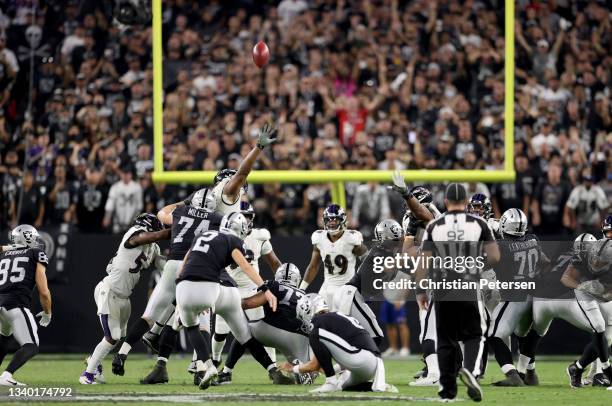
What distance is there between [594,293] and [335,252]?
277 centimetres

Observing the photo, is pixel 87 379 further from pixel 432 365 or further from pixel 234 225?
pixel 432 365

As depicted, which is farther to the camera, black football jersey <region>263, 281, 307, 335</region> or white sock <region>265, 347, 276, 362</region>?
white sock <region>265, 347, 276, 362</region>

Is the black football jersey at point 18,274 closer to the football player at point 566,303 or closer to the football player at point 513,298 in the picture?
the football player at point 513,298

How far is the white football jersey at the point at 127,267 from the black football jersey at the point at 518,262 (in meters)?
3.52

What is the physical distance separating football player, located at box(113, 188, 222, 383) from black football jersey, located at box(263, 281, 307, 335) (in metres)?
0.88

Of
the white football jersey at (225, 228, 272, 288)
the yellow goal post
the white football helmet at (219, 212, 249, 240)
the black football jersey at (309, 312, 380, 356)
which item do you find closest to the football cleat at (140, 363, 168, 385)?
the white football jersey at (225, 228, 272, 288)

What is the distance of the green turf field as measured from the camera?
9.39 metres

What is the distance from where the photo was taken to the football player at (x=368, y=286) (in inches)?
459

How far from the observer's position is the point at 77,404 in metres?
8.96

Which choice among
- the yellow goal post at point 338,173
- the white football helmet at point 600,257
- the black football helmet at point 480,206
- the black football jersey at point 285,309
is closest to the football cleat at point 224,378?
the black football jersey at point 285,309

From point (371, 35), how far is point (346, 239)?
21.2 feet

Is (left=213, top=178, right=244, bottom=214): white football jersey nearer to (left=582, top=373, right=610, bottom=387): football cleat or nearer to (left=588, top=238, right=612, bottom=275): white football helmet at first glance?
(left=588, top=238, right=612, bottom=275): white football helmet

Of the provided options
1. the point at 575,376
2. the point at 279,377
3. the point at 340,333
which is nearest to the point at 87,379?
the point at 279,377

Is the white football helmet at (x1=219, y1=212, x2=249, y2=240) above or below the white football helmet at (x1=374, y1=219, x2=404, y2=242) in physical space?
above
